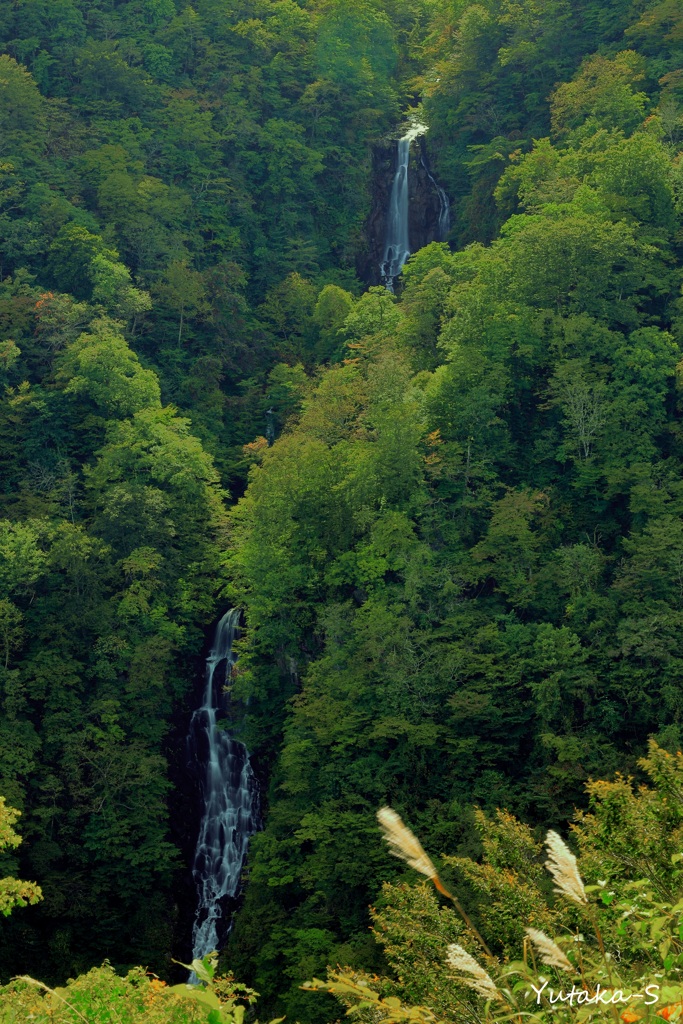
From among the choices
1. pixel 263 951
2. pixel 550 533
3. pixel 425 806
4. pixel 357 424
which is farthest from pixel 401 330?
pixel 263 951

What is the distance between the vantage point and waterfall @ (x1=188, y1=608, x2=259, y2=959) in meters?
29.4

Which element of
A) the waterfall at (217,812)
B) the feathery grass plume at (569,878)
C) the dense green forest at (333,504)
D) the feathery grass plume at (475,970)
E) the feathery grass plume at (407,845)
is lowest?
the waterfall at (217,812)

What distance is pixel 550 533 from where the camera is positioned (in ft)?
94.4

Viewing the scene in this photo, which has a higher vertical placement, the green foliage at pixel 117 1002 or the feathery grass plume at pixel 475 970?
the feathery grass plume at pixel 475 970

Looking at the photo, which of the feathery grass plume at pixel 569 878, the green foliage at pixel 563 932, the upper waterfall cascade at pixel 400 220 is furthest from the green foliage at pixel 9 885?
the upper waterfall cascade at pixel 400 220

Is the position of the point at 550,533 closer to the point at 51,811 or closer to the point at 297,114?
the point at 51,811

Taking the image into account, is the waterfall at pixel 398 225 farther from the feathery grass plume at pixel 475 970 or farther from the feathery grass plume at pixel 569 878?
the feathery grass plume at pixel 475 970

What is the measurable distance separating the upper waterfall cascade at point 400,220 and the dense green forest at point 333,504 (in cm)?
193

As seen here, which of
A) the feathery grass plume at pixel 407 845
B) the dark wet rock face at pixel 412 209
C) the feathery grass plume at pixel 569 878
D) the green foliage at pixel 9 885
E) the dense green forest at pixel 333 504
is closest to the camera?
the feathery grass plume at pixel 407 845

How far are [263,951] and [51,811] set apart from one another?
647 centimetres

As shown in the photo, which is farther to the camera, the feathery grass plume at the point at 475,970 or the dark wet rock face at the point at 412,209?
the dark wet rock face at the point at 412,209

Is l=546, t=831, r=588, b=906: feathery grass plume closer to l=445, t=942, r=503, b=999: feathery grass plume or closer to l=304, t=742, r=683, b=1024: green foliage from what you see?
l=304, t=742, r=683, b=1024: green foliage

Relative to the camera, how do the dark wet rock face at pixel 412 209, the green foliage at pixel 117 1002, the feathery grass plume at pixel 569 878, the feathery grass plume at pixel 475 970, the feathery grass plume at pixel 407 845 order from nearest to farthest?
1. the feathery grass plume at pixel 407 845
2. the feathery grass plume at pixel 475 970
3. the feathery grass plume at pixel 569 878
4. the green foliage at pixel 117 1002
5. the dark wet rock face at pixel 412 209

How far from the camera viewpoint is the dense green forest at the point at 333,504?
2538cm
